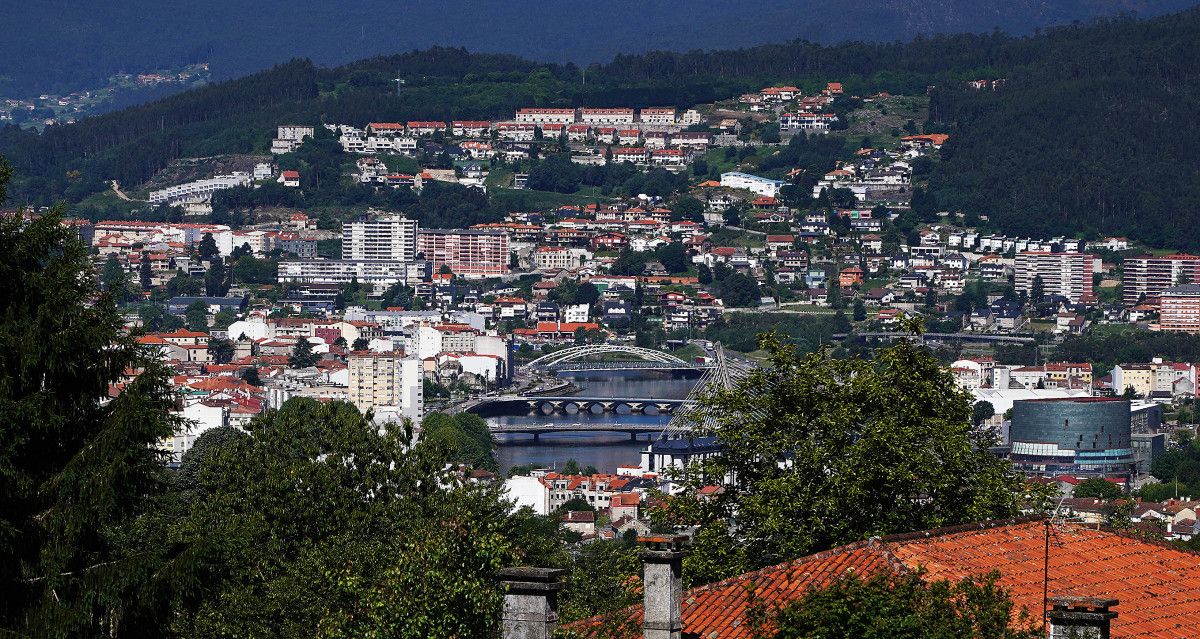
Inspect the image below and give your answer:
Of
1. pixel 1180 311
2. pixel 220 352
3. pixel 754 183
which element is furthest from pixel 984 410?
pixel 754 183

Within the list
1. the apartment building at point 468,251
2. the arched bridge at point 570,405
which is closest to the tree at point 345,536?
the arched bridge at point 570,405

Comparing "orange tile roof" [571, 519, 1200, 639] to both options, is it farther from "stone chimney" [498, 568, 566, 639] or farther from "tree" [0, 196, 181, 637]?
"tree" [0, 196, 181, 637]

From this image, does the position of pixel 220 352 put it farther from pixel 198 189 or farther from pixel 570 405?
pixel 198 189

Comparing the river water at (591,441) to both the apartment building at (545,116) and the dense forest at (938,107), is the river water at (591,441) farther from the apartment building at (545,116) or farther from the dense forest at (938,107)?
the apartment building at (545,116)

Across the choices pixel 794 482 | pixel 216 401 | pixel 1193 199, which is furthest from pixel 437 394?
pixel 794 482

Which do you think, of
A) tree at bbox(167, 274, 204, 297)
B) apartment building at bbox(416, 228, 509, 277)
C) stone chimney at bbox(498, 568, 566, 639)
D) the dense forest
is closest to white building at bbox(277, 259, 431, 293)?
apartment building at bbox(416, 228, 509, 277)
